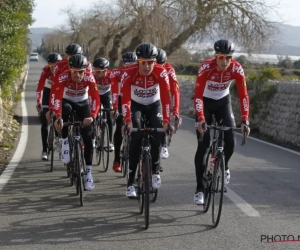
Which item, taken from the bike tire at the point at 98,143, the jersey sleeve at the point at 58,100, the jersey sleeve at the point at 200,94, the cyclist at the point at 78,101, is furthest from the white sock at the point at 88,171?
the bike tire at the point at 98,143

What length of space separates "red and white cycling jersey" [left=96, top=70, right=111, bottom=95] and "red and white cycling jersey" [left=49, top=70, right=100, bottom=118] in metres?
2.51

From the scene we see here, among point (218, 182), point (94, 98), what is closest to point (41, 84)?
point (94, 98)

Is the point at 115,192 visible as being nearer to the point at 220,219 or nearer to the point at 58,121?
the point at 58,121

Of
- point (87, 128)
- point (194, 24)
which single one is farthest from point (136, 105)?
point (194, 24)

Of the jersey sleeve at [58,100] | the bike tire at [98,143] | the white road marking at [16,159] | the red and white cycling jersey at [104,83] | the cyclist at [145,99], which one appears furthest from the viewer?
the red and white cycling jersey at [104,83]

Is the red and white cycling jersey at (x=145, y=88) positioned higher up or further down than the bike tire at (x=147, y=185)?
higher up

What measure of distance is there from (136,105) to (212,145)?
121cm

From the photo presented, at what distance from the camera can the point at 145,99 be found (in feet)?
26.3

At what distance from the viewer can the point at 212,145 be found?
752cm

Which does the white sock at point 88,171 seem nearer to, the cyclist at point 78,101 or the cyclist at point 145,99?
the cyclist at point 78,101

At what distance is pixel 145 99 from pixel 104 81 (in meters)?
3.89

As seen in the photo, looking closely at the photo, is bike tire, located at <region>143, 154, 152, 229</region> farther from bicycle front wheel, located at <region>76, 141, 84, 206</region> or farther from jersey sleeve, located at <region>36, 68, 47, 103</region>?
jersey sleeve, located at <region>36, 68, 47, 103</region>

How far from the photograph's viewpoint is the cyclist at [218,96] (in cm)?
732

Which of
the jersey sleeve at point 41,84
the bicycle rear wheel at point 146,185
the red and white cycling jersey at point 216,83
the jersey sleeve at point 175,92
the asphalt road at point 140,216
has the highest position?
A: the red and white cycling jersey at point 216,83
